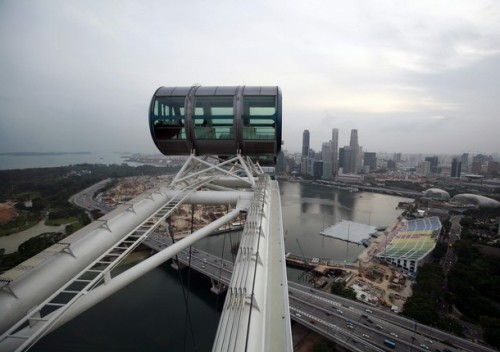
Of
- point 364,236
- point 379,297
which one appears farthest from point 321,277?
point 364,236

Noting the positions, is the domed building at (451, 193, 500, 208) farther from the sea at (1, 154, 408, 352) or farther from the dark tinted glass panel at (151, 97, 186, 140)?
the dark tinted glass panel at (151, 97, 186, 140)

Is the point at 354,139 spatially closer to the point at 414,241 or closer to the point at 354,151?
the point at 354,151

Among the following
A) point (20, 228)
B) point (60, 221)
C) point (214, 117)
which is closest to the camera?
point (214, 117)

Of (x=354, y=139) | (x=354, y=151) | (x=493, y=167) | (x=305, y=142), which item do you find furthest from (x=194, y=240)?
(x=493, y=167)

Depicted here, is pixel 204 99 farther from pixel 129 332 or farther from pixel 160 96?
pixel 129 332

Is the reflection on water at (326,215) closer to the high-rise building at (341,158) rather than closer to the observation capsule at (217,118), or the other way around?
the high-rise building at (341,158)

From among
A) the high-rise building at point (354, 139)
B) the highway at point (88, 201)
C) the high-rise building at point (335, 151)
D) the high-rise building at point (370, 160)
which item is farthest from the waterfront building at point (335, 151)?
the highway at point (88, 201)
